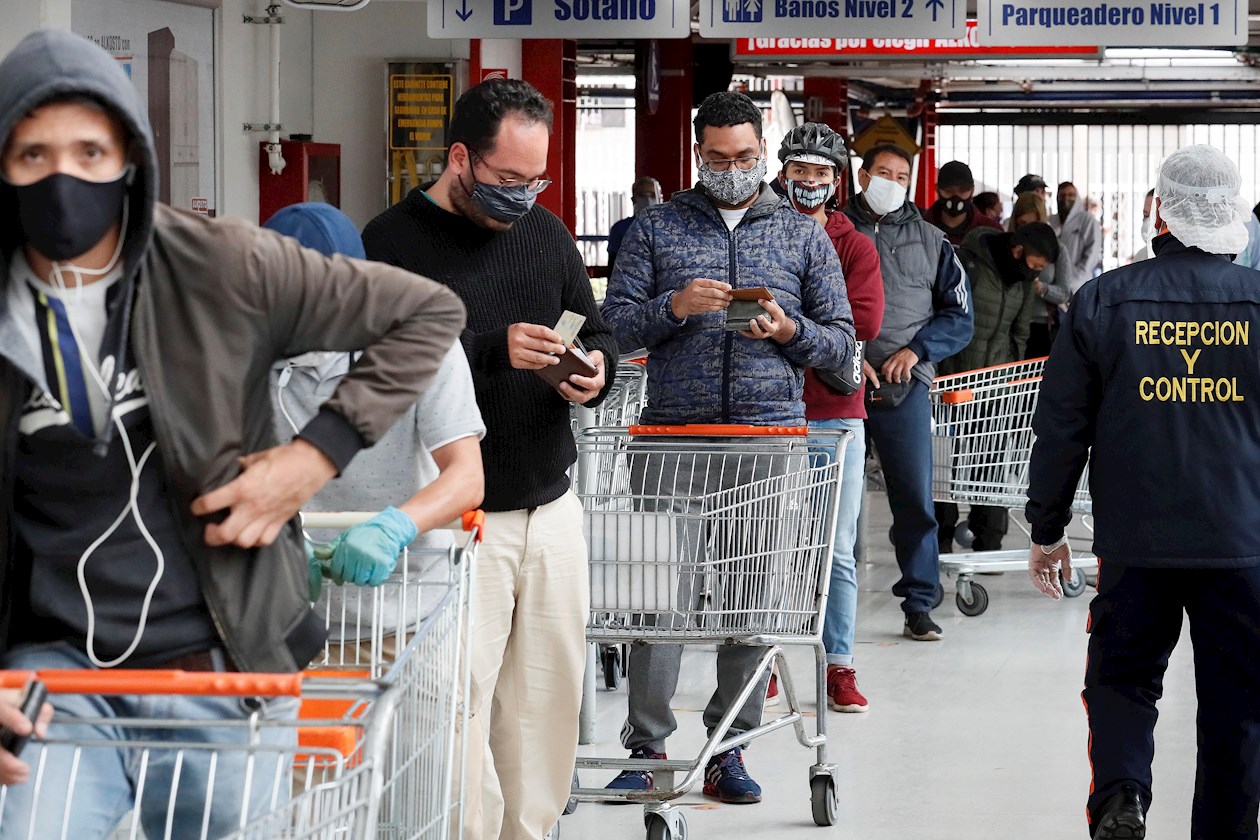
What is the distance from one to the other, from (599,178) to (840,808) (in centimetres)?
2831

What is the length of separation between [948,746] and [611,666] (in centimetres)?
126

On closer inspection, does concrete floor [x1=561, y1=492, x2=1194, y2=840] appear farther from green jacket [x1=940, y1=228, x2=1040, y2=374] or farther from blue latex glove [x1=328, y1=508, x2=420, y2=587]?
blue latex glove [x1=328, y1=508, x2=420, y2=587]

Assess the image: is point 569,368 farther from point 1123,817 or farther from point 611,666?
point 611,666

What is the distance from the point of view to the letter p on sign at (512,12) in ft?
26.7

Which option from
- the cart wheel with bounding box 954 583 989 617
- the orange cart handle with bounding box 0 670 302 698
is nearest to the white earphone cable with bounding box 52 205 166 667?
the orange cart handle with bounding box 0 670 302 698

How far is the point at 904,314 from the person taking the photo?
624cm

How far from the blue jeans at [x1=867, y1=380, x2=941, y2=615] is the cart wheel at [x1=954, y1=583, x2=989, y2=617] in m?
0.51

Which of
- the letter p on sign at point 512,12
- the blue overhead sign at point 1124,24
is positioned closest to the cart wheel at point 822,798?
the letter p on sign at point 512,12

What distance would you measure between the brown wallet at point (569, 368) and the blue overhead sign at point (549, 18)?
5.04 m

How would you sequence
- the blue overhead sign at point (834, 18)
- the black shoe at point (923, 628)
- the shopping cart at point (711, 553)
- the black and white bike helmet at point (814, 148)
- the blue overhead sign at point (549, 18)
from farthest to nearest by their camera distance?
A: the blue overhead sign at point (834, 18) < the blue overhead sign at point (549, 18) < the black shoe at point (923, 628) < the black and white bike helmet at point (814, 148) < the shopping cart at point (711, 553)

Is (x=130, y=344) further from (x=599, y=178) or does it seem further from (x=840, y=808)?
(x=599, y=178)

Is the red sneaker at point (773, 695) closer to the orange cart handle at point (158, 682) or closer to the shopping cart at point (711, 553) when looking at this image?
the shopping cart at point (711, 553)

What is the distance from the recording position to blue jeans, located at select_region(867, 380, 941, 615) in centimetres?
628

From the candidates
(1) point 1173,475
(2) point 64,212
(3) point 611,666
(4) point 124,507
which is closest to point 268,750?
(4) point 124,507
